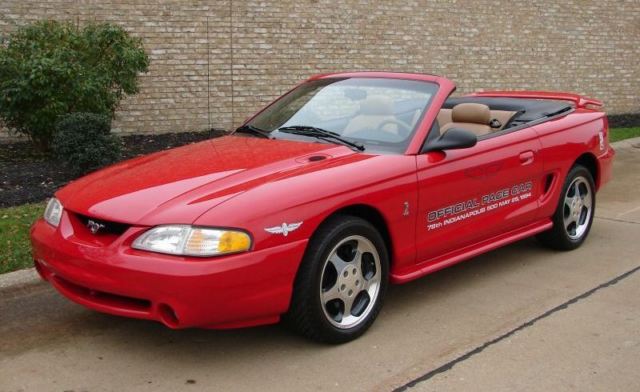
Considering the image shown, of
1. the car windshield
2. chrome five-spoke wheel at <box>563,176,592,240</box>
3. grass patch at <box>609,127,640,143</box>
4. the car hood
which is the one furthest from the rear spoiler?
grass patch at <box>609,127,640,143</box>

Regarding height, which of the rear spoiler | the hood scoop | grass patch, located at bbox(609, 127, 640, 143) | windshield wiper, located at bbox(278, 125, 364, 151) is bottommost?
grass patch, located at bbox(609, 127, 640, 143)

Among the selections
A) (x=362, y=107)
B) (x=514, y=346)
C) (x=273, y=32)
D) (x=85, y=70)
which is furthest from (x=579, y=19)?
(x=514, y=346)

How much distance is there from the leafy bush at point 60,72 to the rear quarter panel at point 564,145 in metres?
5.30

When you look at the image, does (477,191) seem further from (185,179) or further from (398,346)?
(185,179)

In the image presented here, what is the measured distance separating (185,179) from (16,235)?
2.37 meters

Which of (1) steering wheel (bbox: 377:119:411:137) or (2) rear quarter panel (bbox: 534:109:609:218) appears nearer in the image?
(1) steering wheel (bbox: 377:119:411:137)

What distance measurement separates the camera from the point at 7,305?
472 centimetres

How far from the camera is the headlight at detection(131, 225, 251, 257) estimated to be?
3.51 meters

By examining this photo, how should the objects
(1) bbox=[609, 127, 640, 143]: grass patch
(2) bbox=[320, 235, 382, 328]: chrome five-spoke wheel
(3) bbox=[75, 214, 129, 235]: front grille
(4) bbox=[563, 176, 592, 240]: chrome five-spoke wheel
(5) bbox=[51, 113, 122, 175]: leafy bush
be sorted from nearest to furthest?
(3) bbox=[75, 214, 129, 235]: front grille → (2) bbox=[320, 235, 382, 328]: chrome five-spoke wheel → (4) bbox=[563, 176, 592, 240]: chrome five-spoke wheel → (5) bbox=[51, 113, 122, 175]: leafy bush → (1) bbox=[609, 127, 640, 143]: grass patch

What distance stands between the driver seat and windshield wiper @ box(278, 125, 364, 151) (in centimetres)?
10

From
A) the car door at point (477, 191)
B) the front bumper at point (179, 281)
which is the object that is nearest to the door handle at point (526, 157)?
the car door at point (477, 191)

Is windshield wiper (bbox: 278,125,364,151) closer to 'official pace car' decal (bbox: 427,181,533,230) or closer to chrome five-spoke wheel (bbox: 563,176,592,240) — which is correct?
'official pace car' decal (bbox: 427,181,533,230)

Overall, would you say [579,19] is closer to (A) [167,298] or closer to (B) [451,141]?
(B) [451,141]

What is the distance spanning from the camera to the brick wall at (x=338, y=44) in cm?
1049
